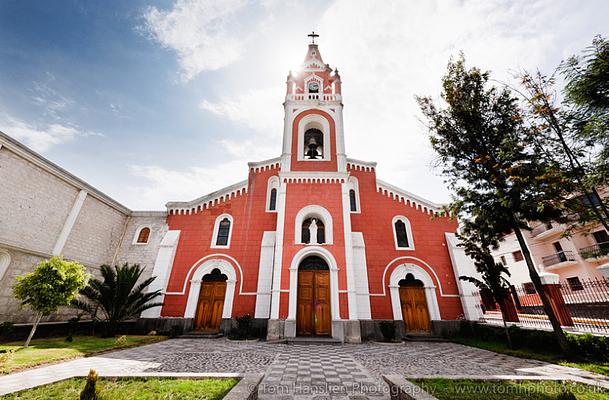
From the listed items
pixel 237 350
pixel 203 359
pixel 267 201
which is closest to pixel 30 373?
pixel 203 359

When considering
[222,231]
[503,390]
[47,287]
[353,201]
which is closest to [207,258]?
[222,231]

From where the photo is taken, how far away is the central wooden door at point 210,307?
42.0ft

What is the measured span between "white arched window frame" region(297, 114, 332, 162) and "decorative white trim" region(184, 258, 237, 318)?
7.93m

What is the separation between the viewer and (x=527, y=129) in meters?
9.06

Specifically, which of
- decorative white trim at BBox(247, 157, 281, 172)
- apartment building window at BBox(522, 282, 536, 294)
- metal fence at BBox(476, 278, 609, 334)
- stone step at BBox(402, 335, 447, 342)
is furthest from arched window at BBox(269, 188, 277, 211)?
apartment building window at BBox(522, 282, 536, 294)

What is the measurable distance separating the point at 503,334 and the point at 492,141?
8334 mm

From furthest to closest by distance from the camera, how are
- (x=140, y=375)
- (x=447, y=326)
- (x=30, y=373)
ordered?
(x=447, y=326), (x=30, y=373), (x=140, y=375)

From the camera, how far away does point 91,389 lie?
3.17m

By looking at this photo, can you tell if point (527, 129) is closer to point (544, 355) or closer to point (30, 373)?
point (544, 355)

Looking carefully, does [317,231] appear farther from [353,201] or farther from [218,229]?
[218,229]

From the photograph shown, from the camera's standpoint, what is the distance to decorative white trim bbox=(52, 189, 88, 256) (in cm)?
1145

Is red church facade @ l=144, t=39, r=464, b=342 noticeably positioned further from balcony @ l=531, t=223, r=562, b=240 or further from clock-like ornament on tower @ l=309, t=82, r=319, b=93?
balcony @ l=531, t=223, r=562, b=240

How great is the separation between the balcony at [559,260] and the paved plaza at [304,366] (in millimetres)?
17014

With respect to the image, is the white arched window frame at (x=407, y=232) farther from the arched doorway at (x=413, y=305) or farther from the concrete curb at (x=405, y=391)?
the concrete curb at (x=405, y=391)
